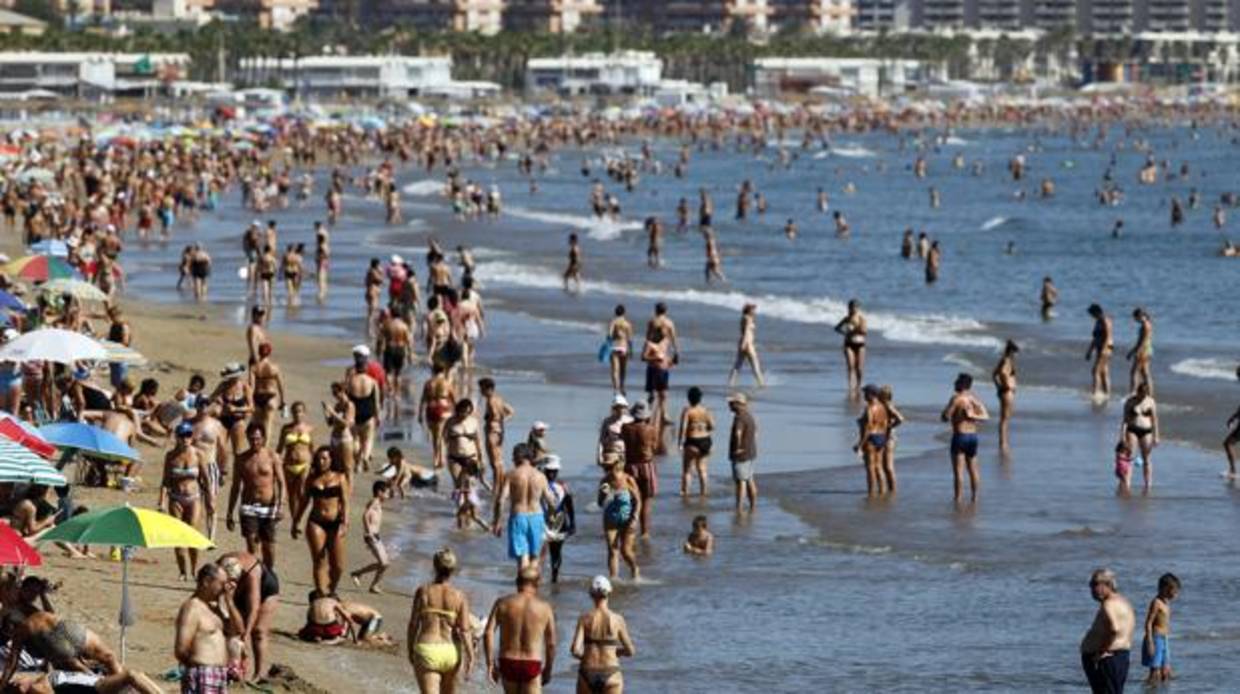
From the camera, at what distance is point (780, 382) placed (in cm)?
3141

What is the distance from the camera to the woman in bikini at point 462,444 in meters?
20.7

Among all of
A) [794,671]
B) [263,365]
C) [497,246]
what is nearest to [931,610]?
[794,671]

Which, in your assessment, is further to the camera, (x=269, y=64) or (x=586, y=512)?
(x=269, y=64)

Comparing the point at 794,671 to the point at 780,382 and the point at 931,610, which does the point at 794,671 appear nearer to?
the point at 931,610

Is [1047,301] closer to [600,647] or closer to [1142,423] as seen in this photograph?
[1142,423]

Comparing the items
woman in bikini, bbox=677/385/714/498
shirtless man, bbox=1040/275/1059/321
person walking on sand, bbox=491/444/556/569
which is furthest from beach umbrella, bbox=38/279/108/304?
shirtless man, bbox=1040/275/1059/321

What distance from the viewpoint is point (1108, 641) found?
1417 cm

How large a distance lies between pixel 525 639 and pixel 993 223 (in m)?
61.3

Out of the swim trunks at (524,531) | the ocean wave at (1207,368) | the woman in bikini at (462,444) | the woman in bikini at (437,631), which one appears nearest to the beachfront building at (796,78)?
the ocean wave at (1207,368)

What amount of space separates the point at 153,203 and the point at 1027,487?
Answer: 1436 inches

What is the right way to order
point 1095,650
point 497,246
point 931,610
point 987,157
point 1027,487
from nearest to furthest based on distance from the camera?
1. point 1095,650
2. point 931,610
3. point 1027,487
4. point 497,246
5. point 987,157

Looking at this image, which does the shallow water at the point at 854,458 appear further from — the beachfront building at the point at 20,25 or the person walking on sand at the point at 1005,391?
the beachfront building at the point at 20,25

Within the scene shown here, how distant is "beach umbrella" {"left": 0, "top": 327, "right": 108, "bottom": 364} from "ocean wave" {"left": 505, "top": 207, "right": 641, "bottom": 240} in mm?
41136

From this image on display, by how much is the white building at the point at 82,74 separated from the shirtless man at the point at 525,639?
129328 millimetres
